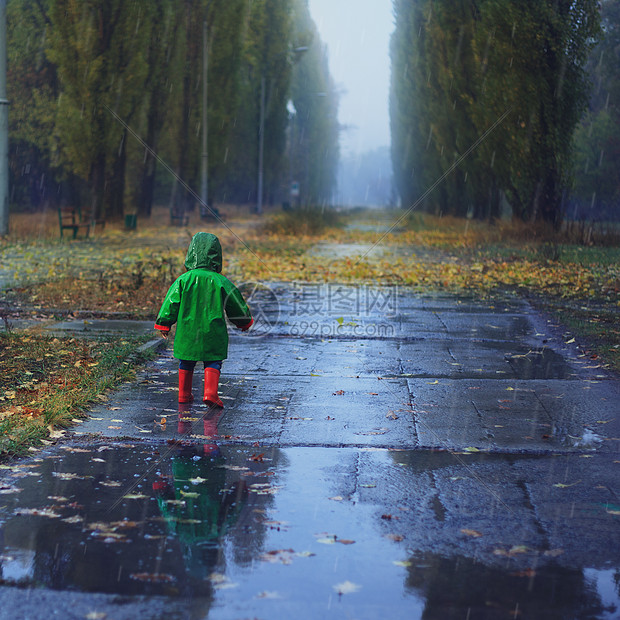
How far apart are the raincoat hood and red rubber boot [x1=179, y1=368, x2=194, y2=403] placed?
2.66 ft

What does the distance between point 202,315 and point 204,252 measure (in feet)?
1.59

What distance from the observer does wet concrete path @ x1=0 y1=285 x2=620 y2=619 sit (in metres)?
3.40

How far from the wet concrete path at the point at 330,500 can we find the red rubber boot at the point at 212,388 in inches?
4.7

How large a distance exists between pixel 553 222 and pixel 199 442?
831 inches

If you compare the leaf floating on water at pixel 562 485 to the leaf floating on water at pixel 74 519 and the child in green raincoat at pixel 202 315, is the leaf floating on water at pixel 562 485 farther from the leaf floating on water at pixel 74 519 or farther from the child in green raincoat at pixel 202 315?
the child in green raincoat at pixel 202 315

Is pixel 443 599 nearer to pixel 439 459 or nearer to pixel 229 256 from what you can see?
pixel 439 459

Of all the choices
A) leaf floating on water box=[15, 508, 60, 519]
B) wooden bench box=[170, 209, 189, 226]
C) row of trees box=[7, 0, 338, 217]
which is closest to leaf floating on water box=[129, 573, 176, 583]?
leaf floating on water box=[15, 508, 60, 519]

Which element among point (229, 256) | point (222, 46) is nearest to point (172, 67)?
point (222, 46)

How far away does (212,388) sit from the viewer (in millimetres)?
6402

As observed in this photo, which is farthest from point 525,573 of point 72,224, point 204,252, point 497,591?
point 72,224

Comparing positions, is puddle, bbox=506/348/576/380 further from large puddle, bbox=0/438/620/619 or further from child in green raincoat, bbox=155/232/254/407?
child in green raincoat, bbox=155/232/254/407

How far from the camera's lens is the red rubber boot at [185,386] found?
21.4ft

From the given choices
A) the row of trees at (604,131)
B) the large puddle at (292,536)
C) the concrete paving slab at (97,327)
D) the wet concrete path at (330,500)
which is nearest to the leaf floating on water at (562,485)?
the wet concrete path at (330,500)

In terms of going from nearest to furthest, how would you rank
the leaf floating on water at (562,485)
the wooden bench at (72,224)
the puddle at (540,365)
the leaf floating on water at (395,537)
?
the leaf floating on water at (395,537) → the leaf floating on water at (562,485) → the puddle at (540,365) → the wooden bench at (72,224)
